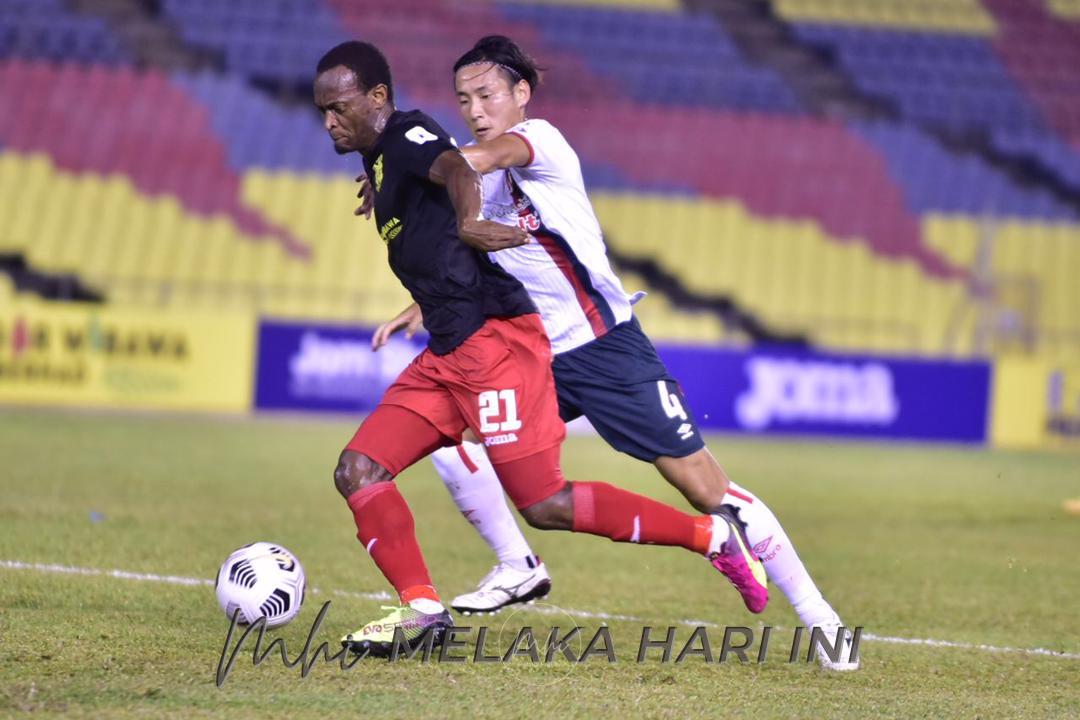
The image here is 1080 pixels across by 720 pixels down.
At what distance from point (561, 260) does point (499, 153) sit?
0.59m

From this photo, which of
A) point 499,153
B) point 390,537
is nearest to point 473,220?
point 499,153

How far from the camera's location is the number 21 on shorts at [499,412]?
16.4ft

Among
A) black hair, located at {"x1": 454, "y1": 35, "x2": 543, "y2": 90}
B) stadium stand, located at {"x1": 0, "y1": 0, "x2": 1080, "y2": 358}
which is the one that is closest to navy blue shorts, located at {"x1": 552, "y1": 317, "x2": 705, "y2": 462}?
black hair, located at {"x1": 454, "y1": 35, "x2": 543, "y2": 90}

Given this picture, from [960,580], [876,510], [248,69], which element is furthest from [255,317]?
[960,580]

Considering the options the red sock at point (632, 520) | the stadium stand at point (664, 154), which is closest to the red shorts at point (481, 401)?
the red sock at point (632, 520)

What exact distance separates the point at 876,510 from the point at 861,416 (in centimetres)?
757

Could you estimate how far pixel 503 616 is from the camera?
19.5 ft

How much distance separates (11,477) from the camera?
10.1 m

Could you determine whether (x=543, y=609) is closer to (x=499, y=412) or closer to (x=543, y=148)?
(x=499, y=412)

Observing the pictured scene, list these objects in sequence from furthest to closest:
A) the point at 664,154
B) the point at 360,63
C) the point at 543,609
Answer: the point at 664,154, the point at 543,609, the point at 360,63

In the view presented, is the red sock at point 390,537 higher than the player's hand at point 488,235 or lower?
lower

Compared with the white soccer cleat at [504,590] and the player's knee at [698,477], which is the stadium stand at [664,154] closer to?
the white soccer cleat at [504,590]

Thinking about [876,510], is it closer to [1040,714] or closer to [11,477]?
[11,477]

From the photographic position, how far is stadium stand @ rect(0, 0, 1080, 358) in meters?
20.9
